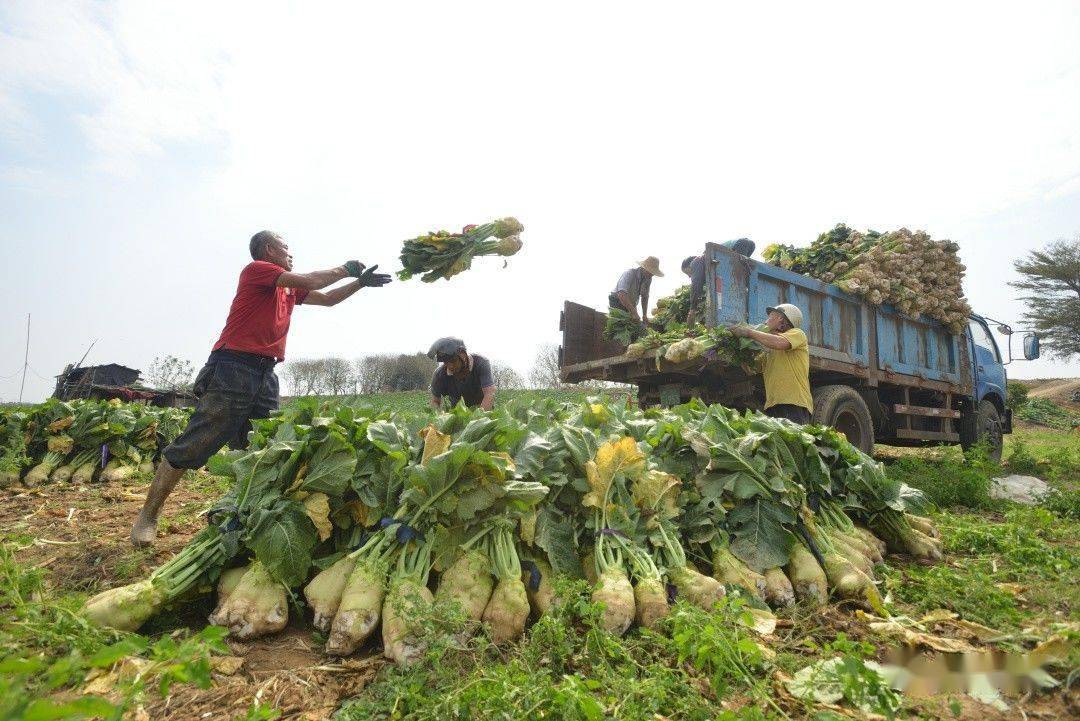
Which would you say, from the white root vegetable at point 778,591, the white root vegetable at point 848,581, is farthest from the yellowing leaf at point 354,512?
the white root vegetable at point 848,581

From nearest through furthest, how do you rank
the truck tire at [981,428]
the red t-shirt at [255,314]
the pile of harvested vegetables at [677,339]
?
the red t-shirt at [255,314] → the pile of harvested vegetables at [677,339] → the truck tire at [981,428]

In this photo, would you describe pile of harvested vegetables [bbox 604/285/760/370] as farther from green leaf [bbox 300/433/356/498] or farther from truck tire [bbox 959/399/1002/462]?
truck tire [bbox 959/399/1002/462]

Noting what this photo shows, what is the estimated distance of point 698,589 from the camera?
260cm

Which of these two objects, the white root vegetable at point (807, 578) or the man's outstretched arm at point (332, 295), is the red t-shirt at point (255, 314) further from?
the white root vegetable at point (807, 578)

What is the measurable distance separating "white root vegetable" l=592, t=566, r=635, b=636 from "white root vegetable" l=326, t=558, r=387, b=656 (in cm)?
90

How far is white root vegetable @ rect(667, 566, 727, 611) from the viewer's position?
2588 mm

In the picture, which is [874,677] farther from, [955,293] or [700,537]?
[955,293]

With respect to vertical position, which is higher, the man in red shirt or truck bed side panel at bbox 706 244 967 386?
truck bed side panel at bbox 706 244 967 386

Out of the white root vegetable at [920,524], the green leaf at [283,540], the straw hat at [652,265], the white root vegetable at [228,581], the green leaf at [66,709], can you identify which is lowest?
the white root vegetable at [228,581]

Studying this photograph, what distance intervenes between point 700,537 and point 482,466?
129 cm

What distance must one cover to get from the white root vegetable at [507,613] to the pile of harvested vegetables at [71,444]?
7.25 m

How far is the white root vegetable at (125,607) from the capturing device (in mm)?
2299

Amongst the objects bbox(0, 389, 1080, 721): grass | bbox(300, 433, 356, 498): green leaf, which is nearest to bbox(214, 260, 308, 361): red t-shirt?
bbox(0, 389, 1080, 721): grass

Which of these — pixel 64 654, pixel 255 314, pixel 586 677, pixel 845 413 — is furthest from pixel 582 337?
pixel 64 654
